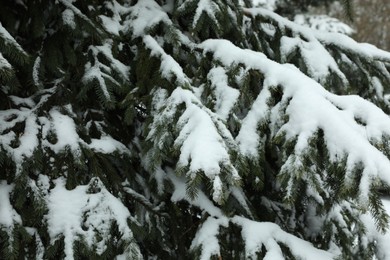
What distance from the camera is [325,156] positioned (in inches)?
69.2

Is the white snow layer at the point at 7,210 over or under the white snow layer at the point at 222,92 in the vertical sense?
under

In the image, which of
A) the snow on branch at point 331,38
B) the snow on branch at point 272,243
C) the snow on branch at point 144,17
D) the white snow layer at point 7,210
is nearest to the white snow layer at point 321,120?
the snow on branch at point 272,243

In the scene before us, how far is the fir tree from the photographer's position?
5.74 feet

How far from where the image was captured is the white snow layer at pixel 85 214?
6.33 feet

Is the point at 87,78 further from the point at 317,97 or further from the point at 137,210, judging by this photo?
the point at 317,97

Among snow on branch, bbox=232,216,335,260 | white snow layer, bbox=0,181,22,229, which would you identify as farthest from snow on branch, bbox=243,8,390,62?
white snow layer, bbox=0,181,22,229

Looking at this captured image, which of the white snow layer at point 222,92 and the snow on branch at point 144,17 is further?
the snow on branch at point 144,17

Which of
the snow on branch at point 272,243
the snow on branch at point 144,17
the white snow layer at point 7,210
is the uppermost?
the snow on branch at point 144,17

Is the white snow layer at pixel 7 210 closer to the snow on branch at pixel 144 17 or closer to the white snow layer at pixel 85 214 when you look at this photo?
the white snow layer at pixel 85 214

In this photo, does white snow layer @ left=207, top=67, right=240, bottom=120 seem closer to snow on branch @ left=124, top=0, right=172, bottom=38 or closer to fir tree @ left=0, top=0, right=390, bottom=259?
fir tree @ left=0, top=0, right=390, bottom=259

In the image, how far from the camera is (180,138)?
1.80 m

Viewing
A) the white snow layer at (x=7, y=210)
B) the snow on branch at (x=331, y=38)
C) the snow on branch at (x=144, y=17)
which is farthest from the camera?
the snow on branch at (x=331, y=38)

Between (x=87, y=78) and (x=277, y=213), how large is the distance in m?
1.43

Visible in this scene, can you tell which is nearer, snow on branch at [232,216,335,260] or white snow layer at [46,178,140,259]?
white snow layer at [46,178,140,259]
